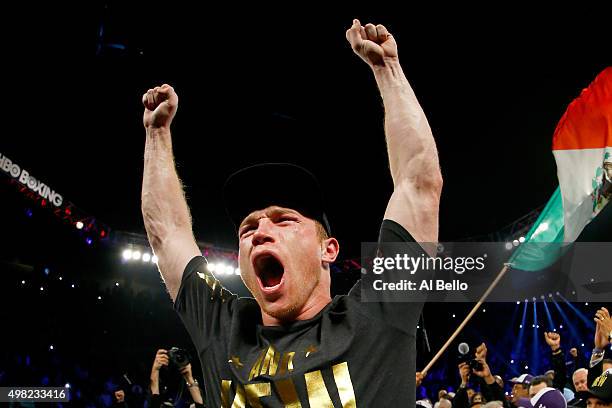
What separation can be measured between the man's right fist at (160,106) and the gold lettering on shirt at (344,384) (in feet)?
3.77

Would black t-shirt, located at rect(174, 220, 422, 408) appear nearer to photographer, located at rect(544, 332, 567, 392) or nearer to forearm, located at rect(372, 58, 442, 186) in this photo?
forearm, located at rect(372, 58, 442, 186)

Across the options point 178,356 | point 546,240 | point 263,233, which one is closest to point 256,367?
point 263,233

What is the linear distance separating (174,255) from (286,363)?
1.91ft

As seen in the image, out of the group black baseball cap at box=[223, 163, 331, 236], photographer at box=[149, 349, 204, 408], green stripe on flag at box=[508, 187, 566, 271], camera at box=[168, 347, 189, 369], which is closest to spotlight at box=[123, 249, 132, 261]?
photographer at box=[149, 349, 204, 408]

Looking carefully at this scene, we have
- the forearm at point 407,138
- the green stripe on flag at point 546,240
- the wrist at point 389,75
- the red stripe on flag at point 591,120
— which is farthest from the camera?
the green stripe on flag at point 546,240

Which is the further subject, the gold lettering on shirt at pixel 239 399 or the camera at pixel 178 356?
the camera at pixel 178 356

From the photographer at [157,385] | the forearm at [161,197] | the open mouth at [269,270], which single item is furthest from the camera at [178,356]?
the open mouth at [269,270]

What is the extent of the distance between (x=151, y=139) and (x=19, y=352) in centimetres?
1156

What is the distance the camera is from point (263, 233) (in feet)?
5.62

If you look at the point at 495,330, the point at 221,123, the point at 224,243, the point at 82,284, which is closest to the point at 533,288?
the point at 495,330

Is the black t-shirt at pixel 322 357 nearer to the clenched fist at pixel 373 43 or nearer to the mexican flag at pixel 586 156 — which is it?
the clenched fist at pixel 373 43

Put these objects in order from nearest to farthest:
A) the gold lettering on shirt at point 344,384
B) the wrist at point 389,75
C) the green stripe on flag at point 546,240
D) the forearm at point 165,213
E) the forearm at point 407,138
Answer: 1. the gold lettering on shirt at point 344,384
2. the forearm at point 407,138
3. the wrist at point 389,75
4. the forearm at point 165,213
5. the green stripe on flag at point 546,240

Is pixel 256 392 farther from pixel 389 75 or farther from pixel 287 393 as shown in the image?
pixel 389 75

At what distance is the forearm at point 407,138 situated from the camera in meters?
1.48
